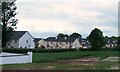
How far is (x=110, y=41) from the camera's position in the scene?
147 metres

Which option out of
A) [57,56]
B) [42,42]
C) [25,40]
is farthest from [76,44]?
[57,56]

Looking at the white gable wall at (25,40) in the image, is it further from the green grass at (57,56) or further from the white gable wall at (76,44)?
the green grass at (57,56)

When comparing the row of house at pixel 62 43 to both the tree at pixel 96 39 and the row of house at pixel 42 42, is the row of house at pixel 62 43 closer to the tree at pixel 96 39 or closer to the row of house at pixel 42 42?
the row of house at pixel 42 42

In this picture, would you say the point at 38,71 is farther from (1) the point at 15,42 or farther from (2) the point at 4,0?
(1) the point at 15,42

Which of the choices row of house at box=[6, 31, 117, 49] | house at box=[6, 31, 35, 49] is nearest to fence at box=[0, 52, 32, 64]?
row of house at box=[6, 31, 117, 49]

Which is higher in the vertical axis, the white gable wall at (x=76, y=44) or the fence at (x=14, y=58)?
the white gable wall at (x=76, y=44)

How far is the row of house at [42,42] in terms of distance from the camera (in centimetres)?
9219

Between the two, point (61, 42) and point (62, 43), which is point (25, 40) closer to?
point (61, 42)

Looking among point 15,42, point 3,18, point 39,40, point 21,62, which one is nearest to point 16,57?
point 21,62

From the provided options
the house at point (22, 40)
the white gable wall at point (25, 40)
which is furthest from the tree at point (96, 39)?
the house at point (22, 40)

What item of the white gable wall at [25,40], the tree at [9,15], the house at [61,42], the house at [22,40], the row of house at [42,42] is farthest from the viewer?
the house at [61,42]

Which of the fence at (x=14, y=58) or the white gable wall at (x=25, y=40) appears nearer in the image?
the fence at (x=14, y=58)

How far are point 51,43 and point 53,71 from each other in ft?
386

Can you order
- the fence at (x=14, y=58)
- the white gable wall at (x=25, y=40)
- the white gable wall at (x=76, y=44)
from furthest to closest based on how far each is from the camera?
the white gable wall at (x=76, y=44) → the white gable wall at (x=25, y=40) → the fence at (x=14, y=58)
